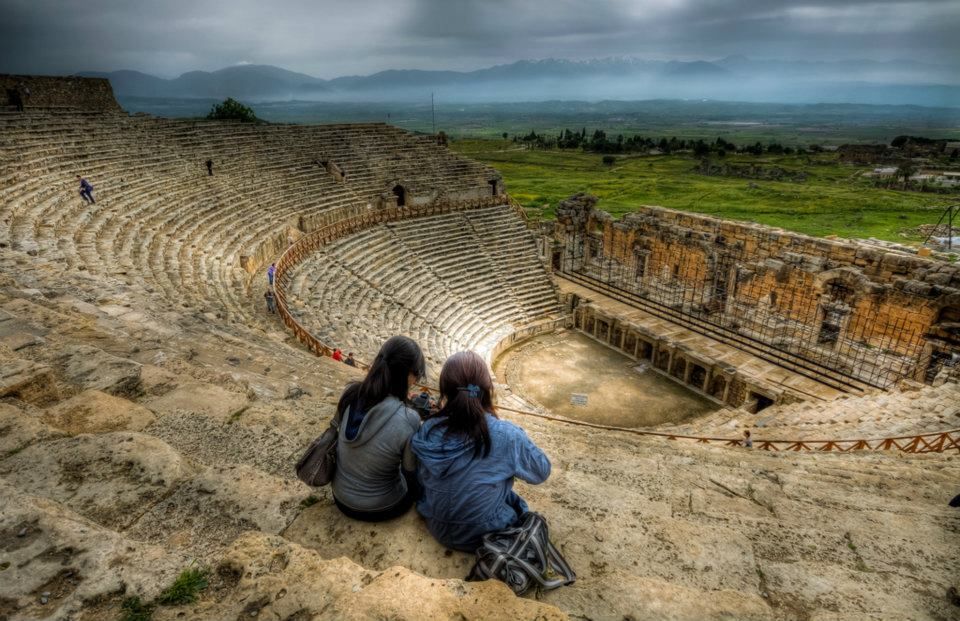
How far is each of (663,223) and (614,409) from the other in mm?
10955

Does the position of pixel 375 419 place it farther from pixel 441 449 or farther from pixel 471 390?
pixel 471 390

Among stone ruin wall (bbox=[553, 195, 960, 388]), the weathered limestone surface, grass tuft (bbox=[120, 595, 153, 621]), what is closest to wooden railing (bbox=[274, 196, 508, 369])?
the weathered limestone surface

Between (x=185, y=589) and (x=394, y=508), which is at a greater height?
(x=185, y=589)

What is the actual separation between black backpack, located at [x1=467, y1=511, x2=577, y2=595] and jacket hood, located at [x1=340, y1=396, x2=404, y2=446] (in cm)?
91

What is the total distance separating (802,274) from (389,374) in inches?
773

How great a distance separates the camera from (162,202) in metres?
15.7

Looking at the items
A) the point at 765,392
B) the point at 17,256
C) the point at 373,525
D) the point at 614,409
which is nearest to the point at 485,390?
the point at 373,525

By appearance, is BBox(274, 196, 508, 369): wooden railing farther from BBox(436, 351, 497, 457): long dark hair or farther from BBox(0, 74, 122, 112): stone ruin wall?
BBox(0, 74, 122, 112): stone ruin wall

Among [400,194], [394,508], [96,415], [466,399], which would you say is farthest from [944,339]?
[96,415]

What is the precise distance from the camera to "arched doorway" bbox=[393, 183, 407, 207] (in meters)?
23.7

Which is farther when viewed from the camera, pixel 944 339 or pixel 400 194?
pixel 400 194

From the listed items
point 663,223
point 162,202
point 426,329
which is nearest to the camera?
point 162,202

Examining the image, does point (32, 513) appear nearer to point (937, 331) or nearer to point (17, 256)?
point (17, 256)

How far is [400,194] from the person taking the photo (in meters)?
24.0
